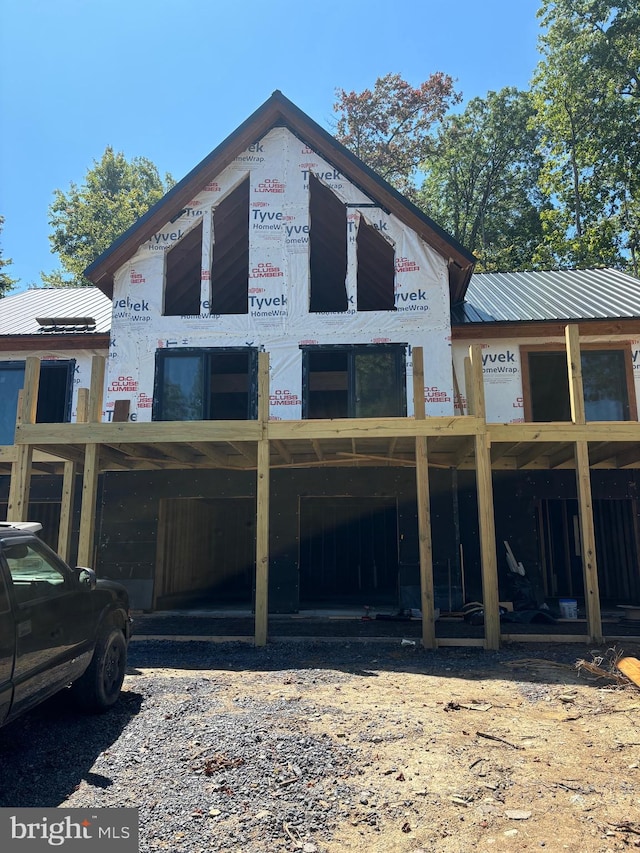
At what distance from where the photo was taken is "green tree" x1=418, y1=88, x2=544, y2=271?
3484 centimetres

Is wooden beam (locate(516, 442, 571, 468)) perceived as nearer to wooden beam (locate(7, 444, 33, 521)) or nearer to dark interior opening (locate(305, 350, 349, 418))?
dark interior opening (locate(305, 350, 349, 418))

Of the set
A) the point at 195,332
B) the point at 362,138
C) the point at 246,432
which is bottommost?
the point at 246,432

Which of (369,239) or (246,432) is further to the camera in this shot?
(369,239)

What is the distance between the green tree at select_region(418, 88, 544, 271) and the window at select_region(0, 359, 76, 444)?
26732 millimetres

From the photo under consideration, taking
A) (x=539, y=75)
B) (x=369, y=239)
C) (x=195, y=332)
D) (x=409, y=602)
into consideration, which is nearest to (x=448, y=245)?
(x=369, y=239)

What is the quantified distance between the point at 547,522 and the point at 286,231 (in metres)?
9.10

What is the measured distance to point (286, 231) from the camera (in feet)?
42.7

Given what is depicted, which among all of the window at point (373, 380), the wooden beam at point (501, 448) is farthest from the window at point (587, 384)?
the window at point (373, 380)

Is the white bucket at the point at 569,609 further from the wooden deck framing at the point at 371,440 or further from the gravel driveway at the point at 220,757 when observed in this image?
the gravel driveway at the point at 220,757

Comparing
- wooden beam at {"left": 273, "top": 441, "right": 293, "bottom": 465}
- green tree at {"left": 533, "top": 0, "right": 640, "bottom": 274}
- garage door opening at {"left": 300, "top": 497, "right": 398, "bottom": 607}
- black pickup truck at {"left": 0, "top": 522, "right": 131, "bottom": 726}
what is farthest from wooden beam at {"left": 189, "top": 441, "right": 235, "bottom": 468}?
green tree at {"left": 533, "top": 0, "right": 640, "bottom": 274}

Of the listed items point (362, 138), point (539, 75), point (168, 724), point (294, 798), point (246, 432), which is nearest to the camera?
point (294, 798)

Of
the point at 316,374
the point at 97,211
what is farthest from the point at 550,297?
the point at 97,211

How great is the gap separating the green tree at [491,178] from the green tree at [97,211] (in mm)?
19022

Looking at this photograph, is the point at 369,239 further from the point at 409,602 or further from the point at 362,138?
the point at 362,138
